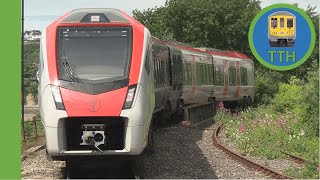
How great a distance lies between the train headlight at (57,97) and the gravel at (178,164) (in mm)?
1644

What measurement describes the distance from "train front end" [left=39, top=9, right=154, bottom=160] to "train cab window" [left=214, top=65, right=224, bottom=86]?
57.8 feet

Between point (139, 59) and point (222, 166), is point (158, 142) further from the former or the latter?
point (139, 59)

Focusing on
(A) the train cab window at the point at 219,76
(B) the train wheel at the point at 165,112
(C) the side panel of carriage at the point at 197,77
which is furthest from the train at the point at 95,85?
(A) the train cab window at the point at 219,76

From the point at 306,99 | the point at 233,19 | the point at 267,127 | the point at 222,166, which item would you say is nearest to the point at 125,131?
the point at 222,166

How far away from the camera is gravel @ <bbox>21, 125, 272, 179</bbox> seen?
11.1 meters

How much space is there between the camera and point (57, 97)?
31.1 ft

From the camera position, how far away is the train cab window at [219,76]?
27750mm

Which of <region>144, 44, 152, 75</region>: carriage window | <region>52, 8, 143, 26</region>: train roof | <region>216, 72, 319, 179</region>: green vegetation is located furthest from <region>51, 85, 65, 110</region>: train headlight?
<region>216, 72, 319, 179</region>: green vegetation

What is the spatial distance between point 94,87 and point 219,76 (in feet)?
62.8

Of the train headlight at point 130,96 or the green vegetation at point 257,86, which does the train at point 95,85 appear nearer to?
the train headlight at point 130,96

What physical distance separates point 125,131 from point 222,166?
3.76 m

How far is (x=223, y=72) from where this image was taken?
28938 mm

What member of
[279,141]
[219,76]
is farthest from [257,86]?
[279,141]

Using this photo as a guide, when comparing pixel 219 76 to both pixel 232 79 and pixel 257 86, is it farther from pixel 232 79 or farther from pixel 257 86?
pixel 257 86
